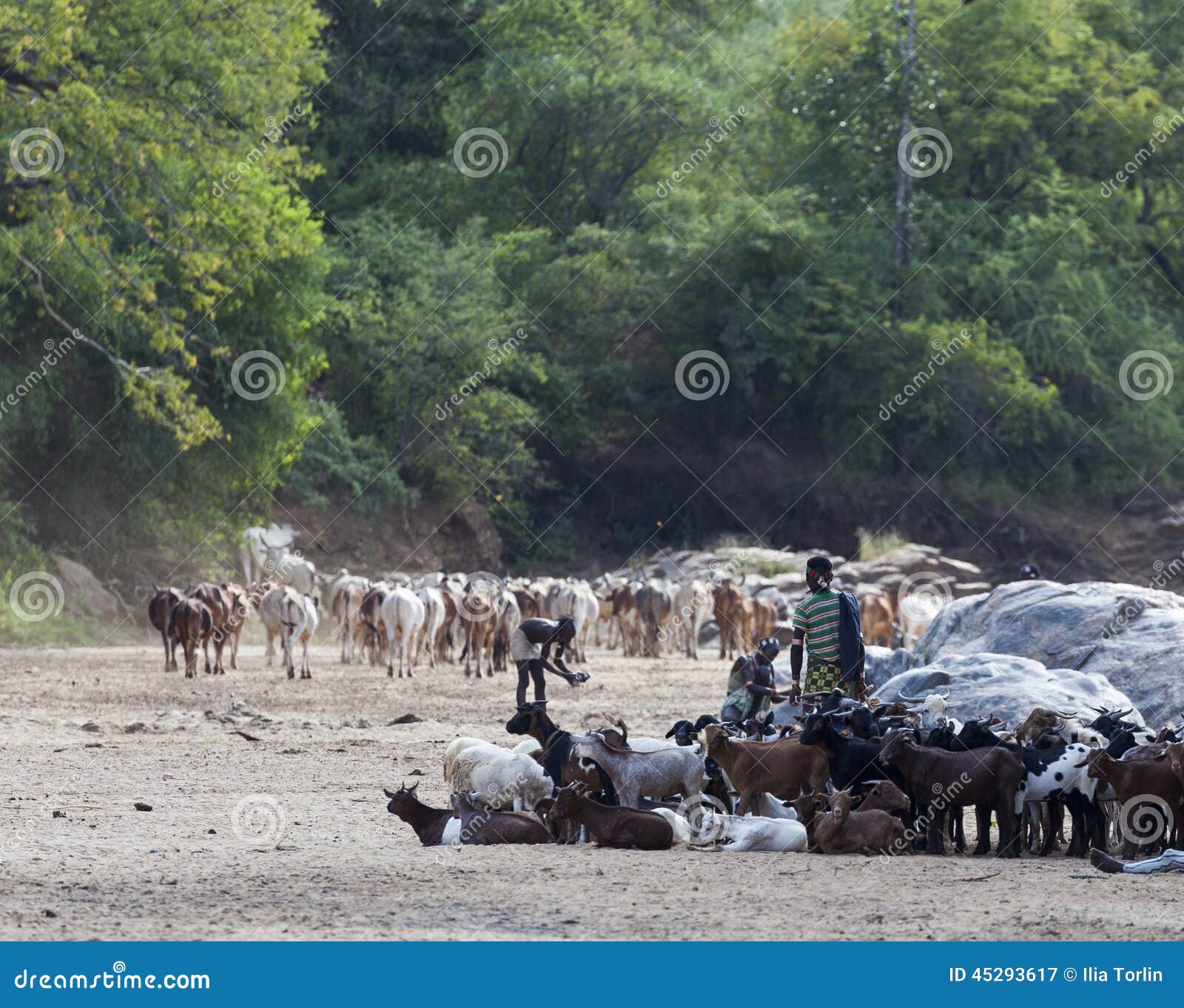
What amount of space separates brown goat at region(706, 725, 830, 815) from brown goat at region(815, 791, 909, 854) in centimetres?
57

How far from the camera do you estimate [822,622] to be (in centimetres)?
1169

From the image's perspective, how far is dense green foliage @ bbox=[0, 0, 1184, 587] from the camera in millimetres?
42438

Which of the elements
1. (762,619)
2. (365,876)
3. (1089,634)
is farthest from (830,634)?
(762,619)

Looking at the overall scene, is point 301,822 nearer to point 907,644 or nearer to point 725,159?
point 907,644

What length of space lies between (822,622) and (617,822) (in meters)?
2.63

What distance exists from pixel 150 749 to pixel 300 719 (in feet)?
8.57

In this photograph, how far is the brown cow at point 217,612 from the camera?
22.6 meters

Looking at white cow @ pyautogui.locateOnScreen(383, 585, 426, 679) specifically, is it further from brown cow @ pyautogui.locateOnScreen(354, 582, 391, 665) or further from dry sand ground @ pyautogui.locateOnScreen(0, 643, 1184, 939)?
dry sand ground @ pyautogui.locateOnScreen(0, 643, 1184, 939)

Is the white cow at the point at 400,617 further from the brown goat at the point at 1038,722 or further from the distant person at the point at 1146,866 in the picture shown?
the distant person at the point at 1146,866

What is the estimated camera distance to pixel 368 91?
47562 mm

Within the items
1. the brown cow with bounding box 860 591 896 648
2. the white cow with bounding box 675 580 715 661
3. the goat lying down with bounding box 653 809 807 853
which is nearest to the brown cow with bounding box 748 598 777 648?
the white cow with bounding box 675 580 715 661

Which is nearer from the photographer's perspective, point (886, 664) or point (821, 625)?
point (821, 625)

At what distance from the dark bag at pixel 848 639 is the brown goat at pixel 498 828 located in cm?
274

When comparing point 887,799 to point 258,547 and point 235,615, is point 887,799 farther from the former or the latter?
point 258,547
